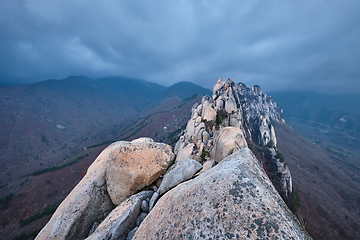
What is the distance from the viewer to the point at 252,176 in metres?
6.85

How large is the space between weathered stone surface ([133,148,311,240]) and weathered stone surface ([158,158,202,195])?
4309 mm

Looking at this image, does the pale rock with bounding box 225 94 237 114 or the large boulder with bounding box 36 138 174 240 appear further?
the pale rock with bounding box 225 94 237 114

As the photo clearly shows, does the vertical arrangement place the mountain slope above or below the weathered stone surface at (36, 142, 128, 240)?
below

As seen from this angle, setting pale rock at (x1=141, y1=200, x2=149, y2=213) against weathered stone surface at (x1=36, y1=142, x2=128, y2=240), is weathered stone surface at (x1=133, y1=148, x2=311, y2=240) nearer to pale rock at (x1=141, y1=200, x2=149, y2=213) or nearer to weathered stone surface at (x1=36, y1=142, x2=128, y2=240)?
pale rock at (x1=141, y1=200, x2=149, y2=213)

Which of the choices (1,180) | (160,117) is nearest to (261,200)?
(1,180)

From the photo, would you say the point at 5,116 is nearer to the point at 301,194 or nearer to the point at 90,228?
the point at 90,228

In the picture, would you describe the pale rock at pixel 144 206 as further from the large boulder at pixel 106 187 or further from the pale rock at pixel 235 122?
the pale rock at pixel 235 122

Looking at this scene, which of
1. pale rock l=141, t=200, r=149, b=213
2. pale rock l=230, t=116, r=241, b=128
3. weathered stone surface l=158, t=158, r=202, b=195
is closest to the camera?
pale rock l=141, t=200, r=149, b=213

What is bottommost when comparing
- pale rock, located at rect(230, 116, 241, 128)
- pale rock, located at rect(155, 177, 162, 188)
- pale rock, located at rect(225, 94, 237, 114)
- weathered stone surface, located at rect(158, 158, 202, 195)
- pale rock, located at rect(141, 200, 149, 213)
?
pale rock, located at rect(141, 200, 149, 213)

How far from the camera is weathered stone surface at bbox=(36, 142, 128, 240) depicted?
11508mm

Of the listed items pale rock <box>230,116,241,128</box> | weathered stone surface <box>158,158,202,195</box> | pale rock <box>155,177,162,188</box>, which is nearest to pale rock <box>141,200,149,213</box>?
weathered stone surface <box>158,158,202,195</box>

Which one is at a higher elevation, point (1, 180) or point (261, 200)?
point (261, 200)

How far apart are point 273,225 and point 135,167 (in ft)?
39.3

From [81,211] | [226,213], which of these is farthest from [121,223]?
[226,213]
